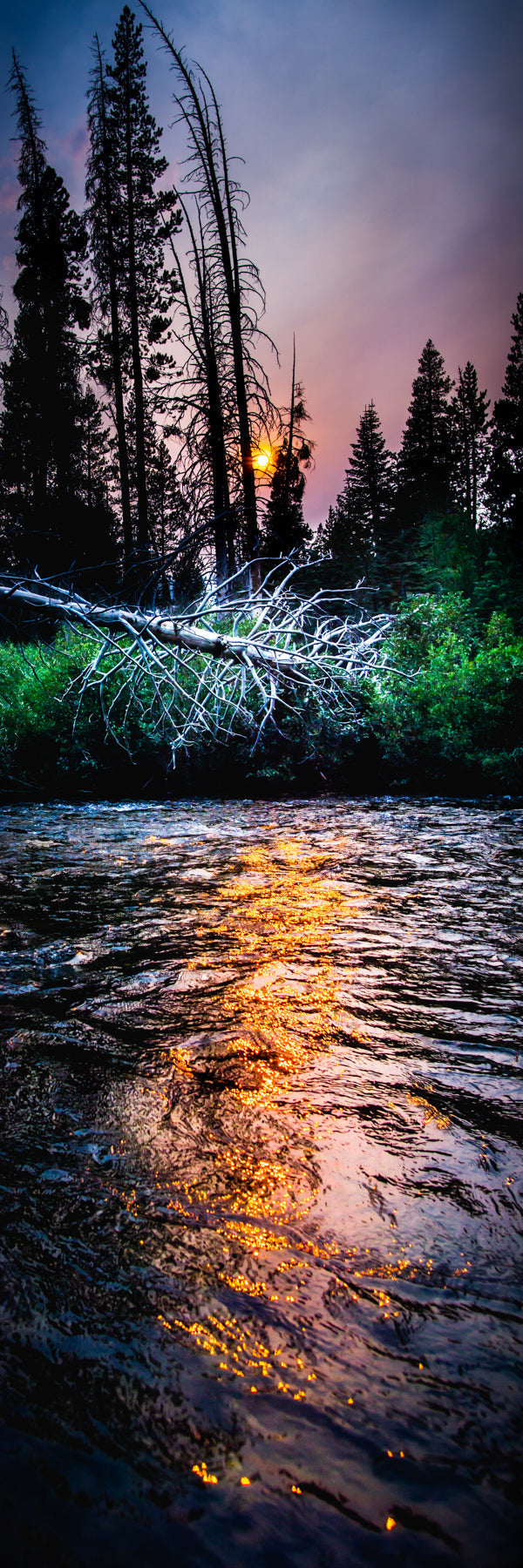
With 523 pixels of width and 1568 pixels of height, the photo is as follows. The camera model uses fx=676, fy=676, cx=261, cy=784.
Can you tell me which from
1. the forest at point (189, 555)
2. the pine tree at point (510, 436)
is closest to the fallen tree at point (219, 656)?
the forest at point (189, 555)

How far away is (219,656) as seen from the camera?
9.22 meters

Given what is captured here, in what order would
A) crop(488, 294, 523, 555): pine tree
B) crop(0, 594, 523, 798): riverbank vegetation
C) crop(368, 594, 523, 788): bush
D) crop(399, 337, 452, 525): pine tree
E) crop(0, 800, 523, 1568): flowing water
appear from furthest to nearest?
crop(399, 337, 452, 525): pine tree, crop(488, 294, 523, 555): pine tree, crop(0, 594, 523, 798): riverbank vegetation, crop(368, 594, 523, 788): bush, crop(0, 800, 523, 1568): flowing water

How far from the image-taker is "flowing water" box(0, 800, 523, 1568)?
43.5 inches

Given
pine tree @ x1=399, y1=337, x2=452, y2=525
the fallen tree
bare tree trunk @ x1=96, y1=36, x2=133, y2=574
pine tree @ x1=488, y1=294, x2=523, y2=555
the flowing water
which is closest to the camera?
the flowing water

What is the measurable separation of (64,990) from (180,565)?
6057 millimetres

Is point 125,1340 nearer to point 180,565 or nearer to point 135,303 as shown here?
point 180,565

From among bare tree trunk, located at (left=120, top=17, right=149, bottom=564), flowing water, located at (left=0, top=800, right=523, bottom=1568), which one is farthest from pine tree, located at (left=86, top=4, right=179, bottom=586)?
flowing water, located at (left=0, top=800, right=523, bottom=1568)

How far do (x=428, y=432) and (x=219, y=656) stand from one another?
125ft

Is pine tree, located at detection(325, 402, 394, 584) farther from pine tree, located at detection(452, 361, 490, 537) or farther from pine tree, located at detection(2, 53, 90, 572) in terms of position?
pine tree, located at detection(2, 53, 90, 572)

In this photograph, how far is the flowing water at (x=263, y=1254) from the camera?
1.11 meters

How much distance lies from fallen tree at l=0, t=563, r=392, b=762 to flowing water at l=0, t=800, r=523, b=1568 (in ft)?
13.5

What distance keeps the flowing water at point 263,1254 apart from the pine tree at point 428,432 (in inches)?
1620

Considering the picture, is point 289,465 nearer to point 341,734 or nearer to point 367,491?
point 341,734

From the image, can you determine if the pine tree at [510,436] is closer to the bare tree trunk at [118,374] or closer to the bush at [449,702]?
the bare tree trunk at [118,374]
